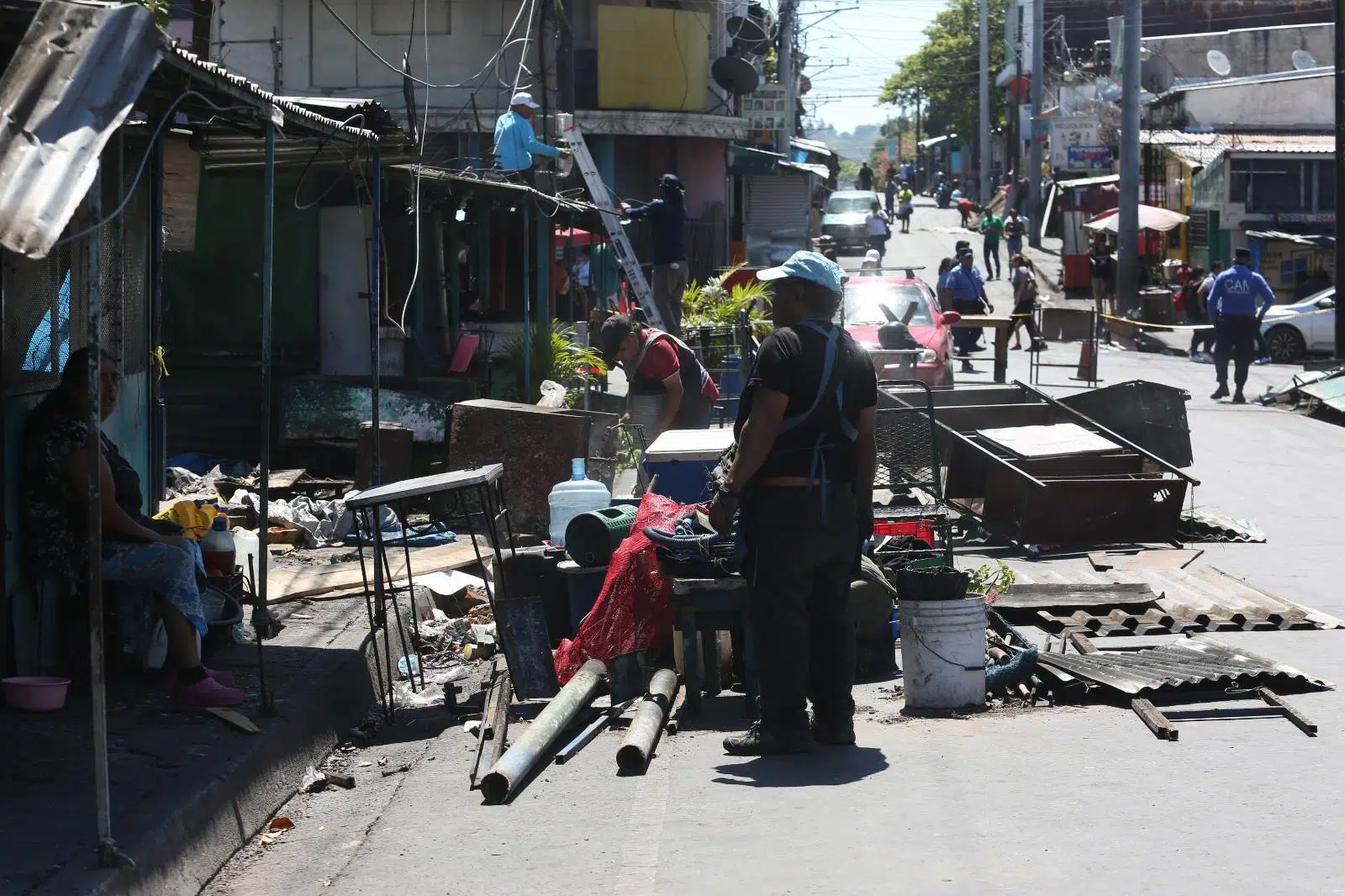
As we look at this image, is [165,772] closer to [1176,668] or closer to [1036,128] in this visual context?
[1176,668]

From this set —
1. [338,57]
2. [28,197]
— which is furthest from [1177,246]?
[28,197]

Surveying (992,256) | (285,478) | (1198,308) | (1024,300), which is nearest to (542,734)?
(285,478)

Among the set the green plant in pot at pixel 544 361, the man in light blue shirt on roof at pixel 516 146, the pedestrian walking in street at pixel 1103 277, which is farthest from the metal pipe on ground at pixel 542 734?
the pedestrian walking in street at pixel 1103 277

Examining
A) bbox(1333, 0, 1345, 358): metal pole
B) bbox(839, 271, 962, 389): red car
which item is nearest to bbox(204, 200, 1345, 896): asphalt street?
bbox(839, 271, 962, 389): red car

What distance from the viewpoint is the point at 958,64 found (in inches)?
3561

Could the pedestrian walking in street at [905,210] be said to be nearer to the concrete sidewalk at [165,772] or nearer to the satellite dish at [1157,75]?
the satellite dish at [1157,75]

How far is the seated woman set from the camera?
6.74 m

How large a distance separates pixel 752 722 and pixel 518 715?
47.5 inches

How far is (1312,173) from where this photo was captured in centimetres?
3756

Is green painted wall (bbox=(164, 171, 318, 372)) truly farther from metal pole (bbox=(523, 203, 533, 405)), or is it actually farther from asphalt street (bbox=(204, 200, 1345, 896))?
asphalt street (bbox=(204, 200, 1345, 896))

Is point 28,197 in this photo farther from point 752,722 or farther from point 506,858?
point 752,722

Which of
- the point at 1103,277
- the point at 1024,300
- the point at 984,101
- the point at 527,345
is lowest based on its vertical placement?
the point at 527,345

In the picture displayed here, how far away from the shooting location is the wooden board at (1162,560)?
A: 1089 cm

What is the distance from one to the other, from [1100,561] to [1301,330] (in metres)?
20.3
